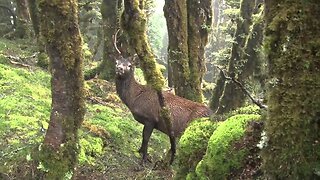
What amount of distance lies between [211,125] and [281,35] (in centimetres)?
196

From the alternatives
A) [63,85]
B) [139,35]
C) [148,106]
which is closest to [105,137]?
[148,106]

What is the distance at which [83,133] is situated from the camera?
9336 millimetres

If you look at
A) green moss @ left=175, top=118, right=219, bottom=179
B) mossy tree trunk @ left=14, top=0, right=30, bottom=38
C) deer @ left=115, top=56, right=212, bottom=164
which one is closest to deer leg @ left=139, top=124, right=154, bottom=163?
deer @ left=115, top=56, right=212, bottom=164

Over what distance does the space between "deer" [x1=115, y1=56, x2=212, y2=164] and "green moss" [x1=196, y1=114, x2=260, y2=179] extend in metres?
5.19

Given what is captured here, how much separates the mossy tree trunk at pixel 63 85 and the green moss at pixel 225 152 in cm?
213

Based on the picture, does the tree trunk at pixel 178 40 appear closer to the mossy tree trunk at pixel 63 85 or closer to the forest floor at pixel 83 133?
the forest floor at pixel 83 133

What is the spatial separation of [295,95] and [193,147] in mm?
1972

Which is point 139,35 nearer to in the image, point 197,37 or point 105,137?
point 197,37

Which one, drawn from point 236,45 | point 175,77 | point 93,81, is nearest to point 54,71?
point 175,77

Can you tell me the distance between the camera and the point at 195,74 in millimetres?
9734

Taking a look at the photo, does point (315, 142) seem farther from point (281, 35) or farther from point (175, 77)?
point (175, 77)

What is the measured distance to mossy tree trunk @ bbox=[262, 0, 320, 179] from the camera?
3.28 metres

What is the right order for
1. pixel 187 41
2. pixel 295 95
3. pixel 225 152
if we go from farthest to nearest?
pixel 187 41
pixel 225 152
pixel 295 95

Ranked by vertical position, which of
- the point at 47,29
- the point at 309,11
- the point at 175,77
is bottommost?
the point at 175,77
